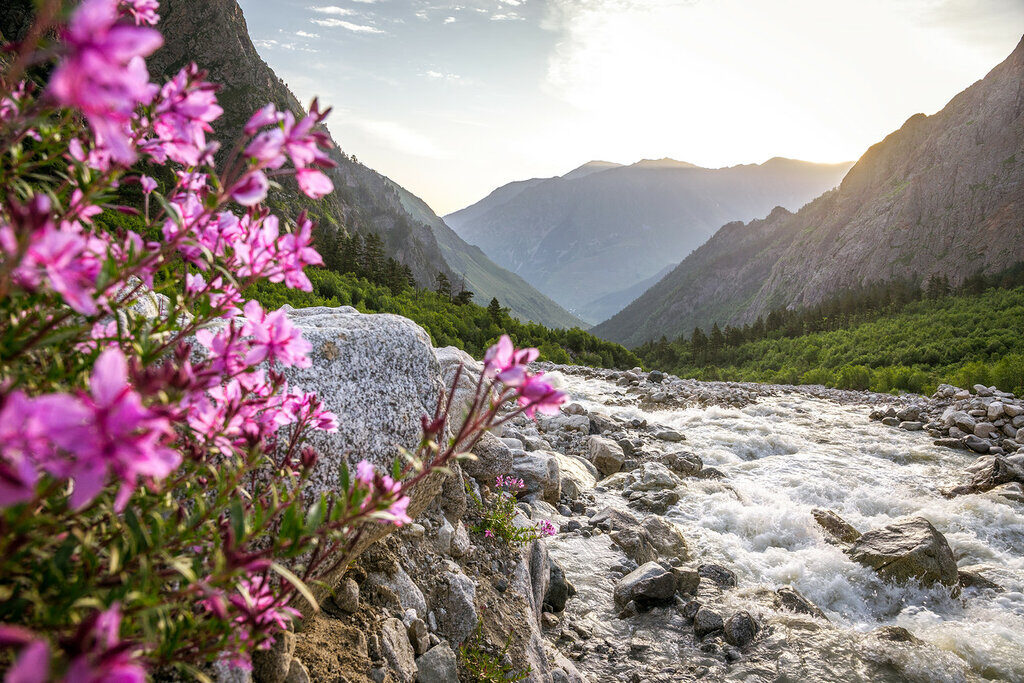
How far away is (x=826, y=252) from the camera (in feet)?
265

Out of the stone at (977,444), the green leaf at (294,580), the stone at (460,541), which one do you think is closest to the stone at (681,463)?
the stone at (460,541)

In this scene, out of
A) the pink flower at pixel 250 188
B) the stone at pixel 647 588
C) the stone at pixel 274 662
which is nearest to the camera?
the pink flower at pixel 250 188

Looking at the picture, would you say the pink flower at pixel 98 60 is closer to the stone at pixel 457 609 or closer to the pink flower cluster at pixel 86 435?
the pink flower cluster at pixel 86 435

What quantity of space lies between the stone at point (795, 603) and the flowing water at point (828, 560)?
0.15 m

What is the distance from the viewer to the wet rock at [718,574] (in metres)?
6.02

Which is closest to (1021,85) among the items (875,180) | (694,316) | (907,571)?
(875,180)

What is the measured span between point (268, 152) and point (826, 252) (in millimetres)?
95083

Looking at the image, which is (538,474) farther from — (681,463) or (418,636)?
(681,463)

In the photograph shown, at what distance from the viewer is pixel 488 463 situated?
479cm

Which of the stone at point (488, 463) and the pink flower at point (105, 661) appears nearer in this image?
the pink flower at point (105, 661)

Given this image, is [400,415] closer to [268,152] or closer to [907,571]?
[268,152]

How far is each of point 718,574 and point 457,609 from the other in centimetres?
407

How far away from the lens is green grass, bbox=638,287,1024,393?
63.6 ft

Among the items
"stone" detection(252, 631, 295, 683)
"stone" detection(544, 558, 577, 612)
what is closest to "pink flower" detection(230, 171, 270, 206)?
"stone" detection(252, 631, 295, 683)
